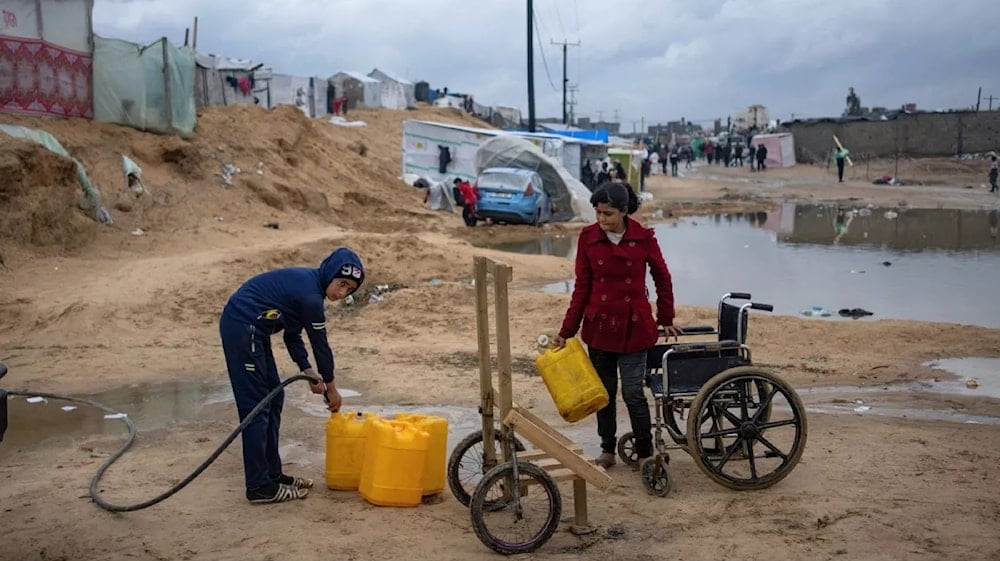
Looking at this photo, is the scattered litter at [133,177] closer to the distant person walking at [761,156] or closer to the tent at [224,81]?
the tent at [224,81]

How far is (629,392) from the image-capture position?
591cm

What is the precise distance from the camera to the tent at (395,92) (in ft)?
184

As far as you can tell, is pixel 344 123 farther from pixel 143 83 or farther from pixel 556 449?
pixel 556 449

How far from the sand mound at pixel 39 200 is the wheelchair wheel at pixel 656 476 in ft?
38.7

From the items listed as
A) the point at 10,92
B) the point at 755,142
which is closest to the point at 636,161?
the point at 755,142

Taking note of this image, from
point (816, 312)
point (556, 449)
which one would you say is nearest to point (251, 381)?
point (556, 449)

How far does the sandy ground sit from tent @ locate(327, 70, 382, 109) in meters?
31.2

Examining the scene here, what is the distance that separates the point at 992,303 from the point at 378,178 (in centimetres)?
2087

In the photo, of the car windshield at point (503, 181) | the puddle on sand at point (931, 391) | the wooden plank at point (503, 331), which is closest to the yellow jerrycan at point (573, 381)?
the wooden plank at point (503, 331)

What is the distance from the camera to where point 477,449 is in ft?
20.9

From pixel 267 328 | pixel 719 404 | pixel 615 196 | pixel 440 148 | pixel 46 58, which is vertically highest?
pixel 46 58

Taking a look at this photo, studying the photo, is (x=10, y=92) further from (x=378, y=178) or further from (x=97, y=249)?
(x=378, y=178)

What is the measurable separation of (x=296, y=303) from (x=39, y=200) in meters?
11.1

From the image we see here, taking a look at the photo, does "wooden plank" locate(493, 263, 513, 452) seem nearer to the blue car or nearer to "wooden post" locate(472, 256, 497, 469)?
"wooden post" locate(472, 256, 497, 469)
